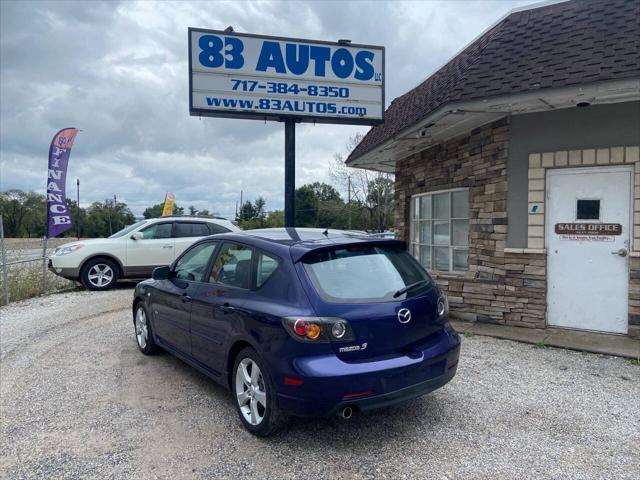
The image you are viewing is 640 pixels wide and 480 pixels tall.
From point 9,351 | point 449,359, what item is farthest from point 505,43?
point 9,351

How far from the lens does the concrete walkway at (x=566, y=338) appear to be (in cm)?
533

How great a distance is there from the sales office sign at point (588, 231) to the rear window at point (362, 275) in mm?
3280

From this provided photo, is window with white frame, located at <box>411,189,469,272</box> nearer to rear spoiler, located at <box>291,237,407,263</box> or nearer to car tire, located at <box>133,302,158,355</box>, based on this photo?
rear spoiler, located at <box>291,237,407,263</box>

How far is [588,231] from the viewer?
5922 millimetres

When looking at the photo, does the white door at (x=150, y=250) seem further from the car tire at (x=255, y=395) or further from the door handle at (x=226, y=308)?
the car tire at (x=255, y=395)

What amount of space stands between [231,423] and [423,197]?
641 centimetres

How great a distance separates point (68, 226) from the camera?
1148cm

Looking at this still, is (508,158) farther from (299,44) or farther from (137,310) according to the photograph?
(137,310)

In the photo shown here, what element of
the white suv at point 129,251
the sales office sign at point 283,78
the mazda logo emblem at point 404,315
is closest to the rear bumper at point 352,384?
the mazda logo emblem at point 404,315

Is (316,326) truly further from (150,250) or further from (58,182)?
(58,182)

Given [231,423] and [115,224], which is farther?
[115,224]

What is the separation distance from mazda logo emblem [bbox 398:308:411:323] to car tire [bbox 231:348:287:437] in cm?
100

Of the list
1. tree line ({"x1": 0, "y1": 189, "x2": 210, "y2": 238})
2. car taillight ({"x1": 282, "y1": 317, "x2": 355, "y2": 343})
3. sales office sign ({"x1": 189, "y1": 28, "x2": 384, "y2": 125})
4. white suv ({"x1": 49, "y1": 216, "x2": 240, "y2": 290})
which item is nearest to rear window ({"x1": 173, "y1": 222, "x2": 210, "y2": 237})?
white suv ({"x1": 49, "y1": 216, "x2": 240, "y2": 290})

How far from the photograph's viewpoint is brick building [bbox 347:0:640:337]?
18.3ft
